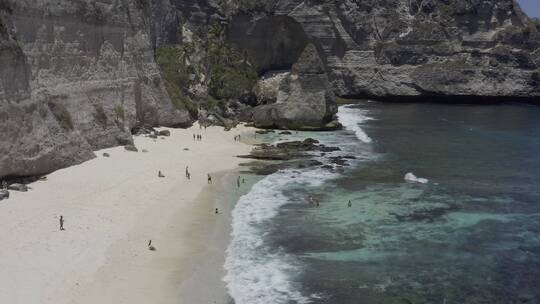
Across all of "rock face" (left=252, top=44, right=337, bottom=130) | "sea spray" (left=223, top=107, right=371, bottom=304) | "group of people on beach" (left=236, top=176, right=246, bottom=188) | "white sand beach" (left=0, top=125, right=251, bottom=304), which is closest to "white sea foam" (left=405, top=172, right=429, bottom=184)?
"sea spray" (left=223, top=107, right=371, bottom=304)

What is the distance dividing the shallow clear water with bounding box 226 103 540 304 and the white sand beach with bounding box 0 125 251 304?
1.65 metres

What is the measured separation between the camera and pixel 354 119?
79.0 m

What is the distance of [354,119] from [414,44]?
113 feet

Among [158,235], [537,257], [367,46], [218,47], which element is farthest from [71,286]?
[367,46]

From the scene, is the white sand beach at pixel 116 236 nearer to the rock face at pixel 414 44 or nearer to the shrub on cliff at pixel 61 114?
the shrub on cliff at pixel 61 114

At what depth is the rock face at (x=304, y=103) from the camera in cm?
6544

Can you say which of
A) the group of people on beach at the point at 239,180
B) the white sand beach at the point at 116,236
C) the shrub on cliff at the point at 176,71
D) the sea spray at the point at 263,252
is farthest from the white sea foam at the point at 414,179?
the shrub on cliff at the point at 176,71

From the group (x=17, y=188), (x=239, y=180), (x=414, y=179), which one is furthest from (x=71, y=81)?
(x=414, y=179)

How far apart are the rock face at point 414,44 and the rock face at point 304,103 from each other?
1508 inches

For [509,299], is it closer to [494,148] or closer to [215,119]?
[494,148]

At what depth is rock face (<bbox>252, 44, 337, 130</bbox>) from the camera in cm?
6544

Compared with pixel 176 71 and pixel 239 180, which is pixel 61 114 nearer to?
pixel 239 180

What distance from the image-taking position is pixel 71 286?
22.1 m

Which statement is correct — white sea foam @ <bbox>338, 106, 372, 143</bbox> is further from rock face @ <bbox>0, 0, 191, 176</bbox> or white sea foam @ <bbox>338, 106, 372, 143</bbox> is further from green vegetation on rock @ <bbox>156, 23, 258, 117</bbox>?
rock face @ <bbox>0, 0, 191, 176</bbox>
